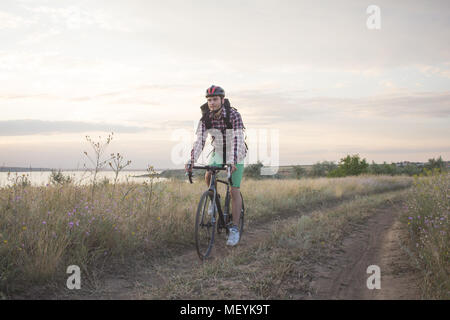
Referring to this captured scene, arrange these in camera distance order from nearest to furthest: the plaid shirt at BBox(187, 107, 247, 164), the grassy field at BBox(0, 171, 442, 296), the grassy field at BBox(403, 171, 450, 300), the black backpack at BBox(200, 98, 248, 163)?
the grassy field at BBox(403, 171, 450, 300) < the grassy field at BBox(0, 171, 442, 296) < the plaid shirt at BBox(187, 107, 247, 164) < the black backpack at BBox(200, 98, 248, 163)

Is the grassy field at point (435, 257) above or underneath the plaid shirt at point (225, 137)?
underneath

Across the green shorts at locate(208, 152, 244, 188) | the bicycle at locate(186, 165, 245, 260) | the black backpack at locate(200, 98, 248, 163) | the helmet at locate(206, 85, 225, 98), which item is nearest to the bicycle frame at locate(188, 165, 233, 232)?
the bicycle at locate(186, 165, 245, 260)

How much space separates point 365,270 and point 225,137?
119 inches

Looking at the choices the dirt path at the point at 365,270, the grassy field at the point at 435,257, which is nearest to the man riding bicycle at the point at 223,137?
the dirt path at the point at 365,270

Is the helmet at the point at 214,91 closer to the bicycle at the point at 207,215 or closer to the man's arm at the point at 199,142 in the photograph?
the man's arm at the point at 199,142

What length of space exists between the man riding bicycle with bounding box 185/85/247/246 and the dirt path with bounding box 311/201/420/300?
→ 193 cm

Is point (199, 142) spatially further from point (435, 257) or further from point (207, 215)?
point (435, 257)

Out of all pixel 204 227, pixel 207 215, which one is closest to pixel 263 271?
pixel 207 215

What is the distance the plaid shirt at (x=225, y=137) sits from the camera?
5.21 metres

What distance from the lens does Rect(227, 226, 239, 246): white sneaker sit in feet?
18.3

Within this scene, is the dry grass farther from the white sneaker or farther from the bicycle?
the bicycle

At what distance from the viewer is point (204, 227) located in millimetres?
5270
